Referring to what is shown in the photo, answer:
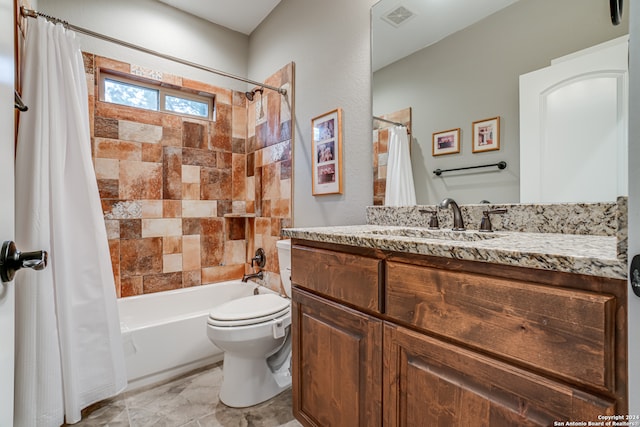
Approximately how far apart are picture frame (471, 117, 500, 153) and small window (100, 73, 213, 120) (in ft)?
7.33

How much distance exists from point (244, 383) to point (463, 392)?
1280mm

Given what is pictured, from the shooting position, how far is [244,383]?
162cm

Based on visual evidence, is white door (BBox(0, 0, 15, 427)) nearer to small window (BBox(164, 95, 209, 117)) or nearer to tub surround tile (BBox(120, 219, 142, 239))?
tub surround tile (BBox(120, 219, 142, 239))

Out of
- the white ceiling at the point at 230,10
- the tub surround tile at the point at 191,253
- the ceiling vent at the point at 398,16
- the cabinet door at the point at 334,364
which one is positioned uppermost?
the white ceiling at the point at 230,10

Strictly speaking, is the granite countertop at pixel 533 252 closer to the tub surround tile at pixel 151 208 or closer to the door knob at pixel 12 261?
the door knob at pixel 12 261

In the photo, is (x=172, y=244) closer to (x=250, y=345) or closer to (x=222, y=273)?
(x=222, y=273)

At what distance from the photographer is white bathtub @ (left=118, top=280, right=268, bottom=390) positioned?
5.76ft

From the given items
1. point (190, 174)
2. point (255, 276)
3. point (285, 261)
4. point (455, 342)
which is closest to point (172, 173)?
point (190, 174)

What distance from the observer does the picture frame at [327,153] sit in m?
1.79

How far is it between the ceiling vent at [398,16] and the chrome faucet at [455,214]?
99 centimetres

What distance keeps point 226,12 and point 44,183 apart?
1960 mm

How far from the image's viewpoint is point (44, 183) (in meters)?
1.34

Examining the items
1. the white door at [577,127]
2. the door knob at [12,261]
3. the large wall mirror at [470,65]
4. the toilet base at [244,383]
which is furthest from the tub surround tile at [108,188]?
the white door at [577,127]

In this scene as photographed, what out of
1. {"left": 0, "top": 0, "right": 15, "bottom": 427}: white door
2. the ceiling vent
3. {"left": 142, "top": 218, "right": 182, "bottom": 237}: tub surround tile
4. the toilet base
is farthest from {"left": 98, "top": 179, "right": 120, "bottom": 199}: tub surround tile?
the ceiling vent
